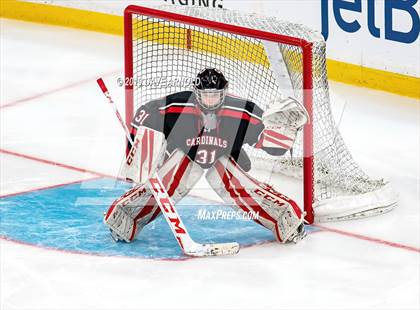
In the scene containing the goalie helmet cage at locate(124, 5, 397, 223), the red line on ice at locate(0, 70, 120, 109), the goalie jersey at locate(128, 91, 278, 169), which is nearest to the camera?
the goalie jersey at locate(128, 91, 278, 169)

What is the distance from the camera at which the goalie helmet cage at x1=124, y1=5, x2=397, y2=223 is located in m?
5.29

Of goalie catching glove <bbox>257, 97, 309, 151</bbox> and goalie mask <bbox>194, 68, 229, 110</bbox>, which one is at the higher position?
goalie mask <bbox>194, 68, 229, 110</bbox>

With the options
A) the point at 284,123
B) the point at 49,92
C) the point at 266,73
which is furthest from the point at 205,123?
the point at 49,92

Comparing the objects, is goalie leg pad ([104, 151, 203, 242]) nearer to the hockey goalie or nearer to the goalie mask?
the hockey goalie

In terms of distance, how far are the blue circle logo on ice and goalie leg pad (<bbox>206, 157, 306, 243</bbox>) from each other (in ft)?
0.36

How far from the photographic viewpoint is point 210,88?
488 centimetres

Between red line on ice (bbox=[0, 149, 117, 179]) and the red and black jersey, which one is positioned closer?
the red and black jersey

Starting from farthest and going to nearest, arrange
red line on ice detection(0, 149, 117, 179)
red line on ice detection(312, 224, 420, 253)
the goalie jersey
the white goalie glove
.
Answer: red line on ice detection(0, 149, 117, 179) → red line on ice detection(312, 224, 420, 253) → the goalie jersey → the white goalie glove

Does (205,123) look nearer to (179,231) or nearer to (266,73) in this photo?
(179,231)

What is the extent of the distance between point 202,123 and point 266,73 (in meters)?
0.80

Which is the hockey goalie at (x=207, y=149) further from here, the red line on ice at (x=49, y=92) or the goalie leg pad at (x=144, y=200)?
the red line on ice at (x=49, y=92)

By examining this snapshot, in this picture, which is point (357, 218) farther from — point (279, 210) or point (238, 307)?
point (238, 307)

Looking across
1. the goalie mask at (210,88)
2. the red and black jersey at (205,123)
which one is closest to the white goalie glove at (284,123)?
the red and black jersey at (205,123)

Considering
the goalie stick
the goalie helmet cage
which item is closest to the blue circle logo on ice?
the goalie stick
